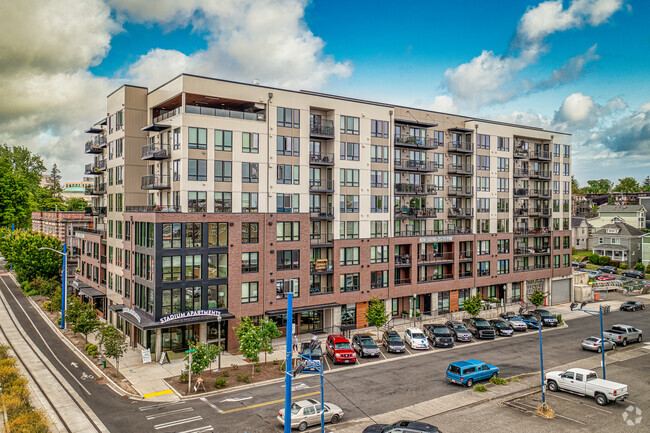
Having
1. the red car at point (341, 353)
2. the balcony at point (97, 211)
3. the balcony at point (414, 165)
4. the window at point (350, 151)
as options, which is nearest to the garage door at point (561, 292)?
the balcony at point (414, 165)

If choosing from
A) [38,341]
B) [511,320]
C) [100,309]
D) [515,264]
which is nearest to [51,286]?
[100,309]

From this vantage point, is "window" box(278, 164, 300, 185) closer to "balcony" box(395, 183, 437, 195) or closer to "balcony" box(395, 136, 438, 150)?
"balcony" box(395, 183, 437, 195)

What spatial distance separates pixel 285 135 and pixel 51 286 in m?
42.6

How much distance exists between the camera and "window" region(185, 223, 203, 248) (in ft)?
145

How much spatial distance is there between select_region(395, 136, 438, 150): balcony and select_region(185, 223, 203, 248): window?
90.2 feet

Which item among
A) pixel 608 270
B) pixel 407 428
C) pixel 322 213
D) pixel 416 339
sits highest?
pixel 322 213

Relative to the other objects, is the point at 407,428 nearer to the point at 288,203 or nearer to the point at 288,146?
the point at 288,203

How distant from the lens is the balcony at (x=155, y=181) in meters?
47.6

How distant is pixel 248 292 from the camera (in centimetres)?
4728

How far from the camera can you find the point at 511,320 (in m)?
56.5

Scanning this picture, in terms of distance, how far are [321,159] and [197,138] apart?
1458 centimetres

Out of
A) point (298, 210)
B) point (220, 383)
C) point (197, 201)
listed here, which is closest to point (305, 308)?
point (298, 210)

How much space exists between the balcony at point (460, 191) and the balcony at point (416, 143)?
6.90 meters

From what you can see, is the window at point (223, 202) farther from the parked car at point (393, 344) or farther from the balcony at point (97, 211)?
the balcony at point (97, 211)
